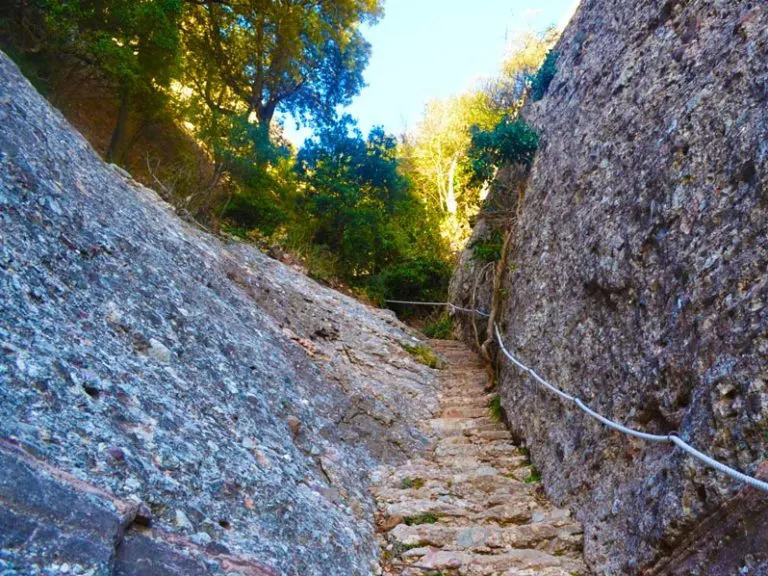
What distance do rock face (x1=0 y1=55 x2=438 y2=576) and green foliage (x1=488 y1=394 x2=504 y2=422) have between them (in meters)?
0.90

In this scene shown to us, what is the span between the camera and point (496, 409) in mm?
6246

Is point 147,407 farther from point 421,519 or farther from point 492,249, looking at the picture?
point 492,249

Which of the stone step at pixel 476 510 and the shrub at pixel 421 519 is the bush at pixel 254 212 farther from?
the shrub at pixel 421 519

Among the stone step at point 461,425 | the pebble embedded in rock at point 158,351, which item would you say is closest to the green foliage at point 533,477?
the stone step at point 461,425

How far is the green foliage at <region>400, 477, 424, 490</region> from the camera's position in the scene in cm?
444

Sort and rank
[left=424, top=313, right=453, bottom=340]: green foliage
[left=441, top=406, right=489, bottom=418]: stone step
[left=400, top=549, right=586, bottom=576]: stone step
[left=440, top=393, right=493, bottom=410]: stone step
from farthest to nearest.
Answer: [left=424, top=313, right=453, bottom=340]: green foliage
[left=440, top=393, right=493, bottom=410]: stone step
[left=441, top=406, right=489, bottom=418]: stone step
[left=400, top=549, right=586, bottom=576]: stone step

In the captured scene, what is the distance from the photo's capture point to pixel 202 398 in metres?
3.36

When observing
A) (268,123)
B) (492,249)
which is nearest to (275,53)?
(268,123)

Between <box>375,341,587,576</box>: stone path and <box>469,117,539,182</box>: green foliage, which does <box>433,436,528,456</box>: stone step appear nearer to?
<box>375,341,587,576</box>: stone path

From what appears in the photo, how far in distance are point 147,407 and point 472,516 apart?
264 centimetres

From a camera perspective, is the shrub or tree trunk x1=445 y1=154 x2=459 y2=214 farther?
tree trunk x1=445 y1=154 x2=459 y2=214

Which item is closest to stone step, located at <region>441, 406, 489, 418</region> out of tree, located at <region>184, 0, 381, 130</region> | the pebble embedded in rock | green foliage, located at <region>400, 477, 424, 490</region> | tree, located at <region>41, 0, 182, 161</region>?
green foliage, located at <region>400, 477, 424, 490</region>

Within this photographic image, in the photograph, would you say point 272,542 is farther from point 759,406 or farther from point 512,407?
point 512,407

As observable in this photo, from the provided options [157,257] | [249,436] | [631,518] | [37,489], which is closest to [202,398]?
[249,436]
